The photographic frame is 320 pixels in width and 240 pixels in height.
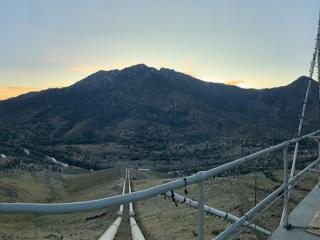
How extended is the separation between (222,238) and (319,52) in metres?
12.1

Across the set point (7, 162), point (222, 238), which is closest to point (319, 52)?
point (222, 238)

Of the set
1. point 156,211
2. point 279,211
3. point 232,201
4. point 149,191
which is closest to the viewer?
point 149,191

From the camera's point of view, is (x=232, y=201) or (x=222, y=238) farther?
(x=232, y=201)

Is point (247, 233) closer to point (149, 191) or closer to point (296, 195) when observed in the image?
point (296, 195)

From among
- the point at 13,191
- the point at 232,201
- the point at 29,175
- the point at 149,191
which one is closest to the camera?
the point at 149,191

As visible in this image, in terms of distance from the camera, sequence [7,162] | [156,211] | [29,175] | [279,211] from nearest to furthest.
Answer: [279,211] → [156,211] → [29,175] → [7,162]

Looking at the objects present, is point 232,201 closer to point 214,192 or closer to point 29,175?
point 214,192

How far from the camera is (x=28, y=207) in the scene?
2.84 meters

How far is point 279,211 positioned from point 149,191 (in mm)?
17038

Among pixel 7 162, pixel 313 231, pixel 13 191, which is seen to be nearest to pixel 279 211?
pixel 313 231

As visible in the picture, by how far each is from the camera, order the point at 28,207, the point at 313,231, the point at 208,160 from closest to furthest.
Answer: the point at 28,207 < the point at 313,231 < the point at 208,160

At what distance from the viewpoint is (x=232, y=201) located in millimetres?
22859

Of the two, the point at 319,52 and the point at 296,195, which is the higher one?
the point at 319,52

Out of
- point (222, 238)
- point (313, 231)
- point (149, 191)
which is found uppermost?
point (149, 191)
